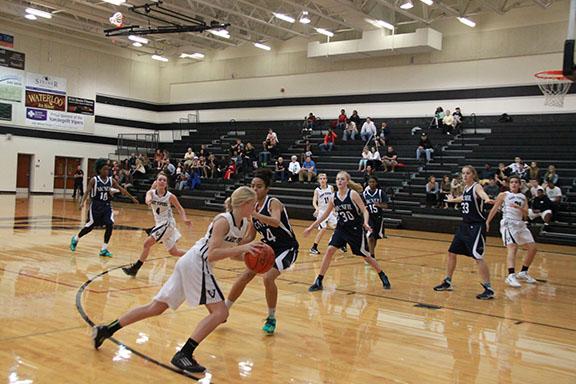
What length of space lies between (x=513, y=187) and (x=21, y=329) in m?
7.38

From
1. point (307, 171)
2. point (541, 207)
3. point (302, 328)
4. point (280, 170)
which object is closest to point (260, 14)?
point (280, 170)

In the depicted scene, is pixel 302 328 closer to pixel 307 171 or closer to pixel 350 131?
pixel 307 171

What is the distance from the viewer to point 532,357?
16.8 feet

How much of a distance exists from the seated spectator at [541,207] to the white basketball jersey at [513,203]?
8.06 metres

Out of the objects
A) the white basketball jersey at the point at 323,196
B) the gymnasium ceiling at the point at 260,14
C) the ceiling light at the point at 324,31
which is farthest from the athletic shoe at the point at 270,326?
the ceiling light at the point at 324,31

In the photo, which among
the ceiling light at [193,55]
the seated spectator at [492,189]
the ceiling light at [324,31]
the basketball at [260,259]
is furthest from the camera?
the ceiling light at [193,55]

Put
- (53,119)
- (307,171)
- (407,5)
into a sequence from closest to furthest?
(407,5) < (307,171) < (53,119)

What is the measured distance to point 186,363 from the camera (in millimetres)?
4281

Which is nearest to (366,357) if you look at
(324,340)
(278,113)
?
(324,340)

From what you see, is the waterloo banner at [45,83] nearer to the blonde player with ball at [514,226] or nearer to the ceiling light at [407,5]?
the ceiling light at [407,5]

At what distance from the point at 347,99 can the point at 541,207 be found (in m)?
13.5

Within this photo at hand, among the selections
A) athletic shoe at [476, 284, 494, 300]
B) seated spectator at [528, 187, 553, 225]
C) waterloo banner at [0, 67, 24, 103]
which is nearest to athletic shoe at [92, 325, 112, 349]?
athletic shoe at [476, 284, 494, 300]

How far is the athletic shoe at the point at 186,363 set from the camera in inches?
167

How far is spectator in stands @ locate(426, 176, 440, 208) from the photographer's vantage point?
1971 centimetres
